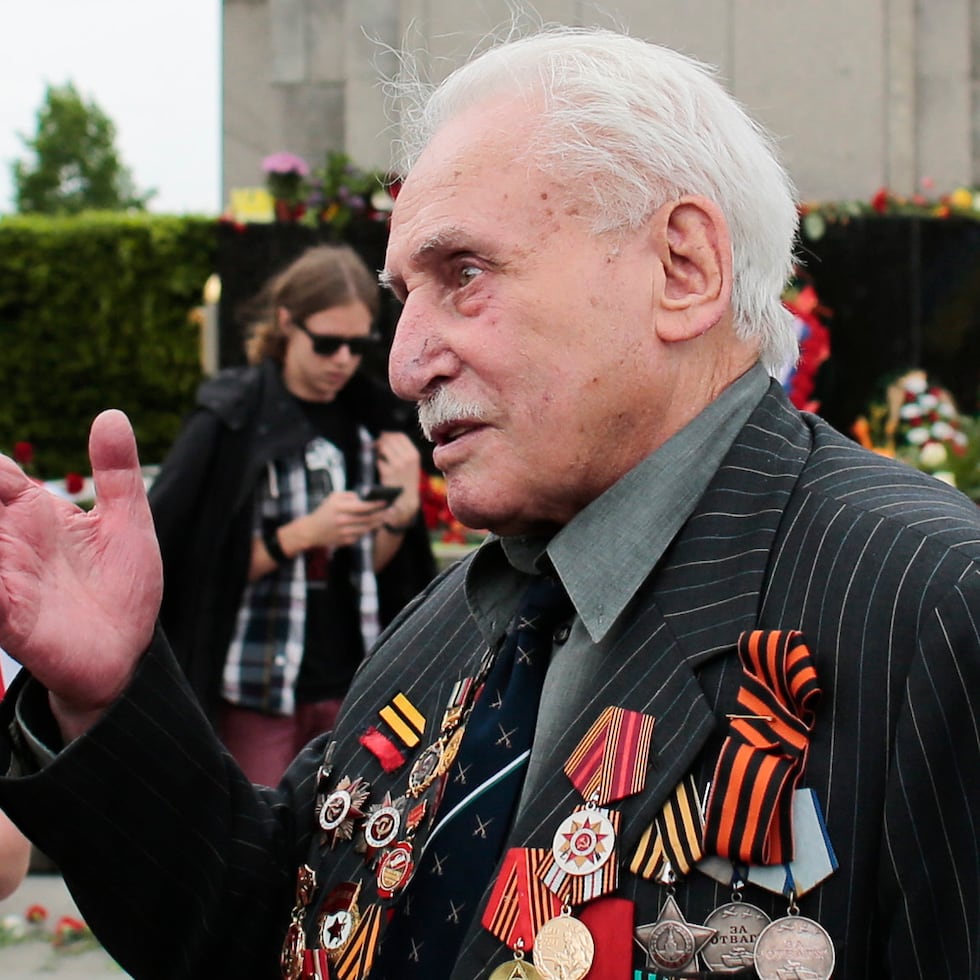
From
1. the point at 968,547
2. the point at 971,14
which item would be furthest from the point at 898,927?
the point at 971,14

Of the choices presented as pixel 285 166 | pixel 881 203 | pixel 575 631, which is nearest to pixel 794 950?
pixel 575 631

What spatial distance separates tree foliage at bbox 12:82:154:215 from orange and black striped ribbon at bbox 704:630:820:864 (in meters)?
50.4

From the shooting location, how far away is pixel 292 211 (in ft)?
24.9

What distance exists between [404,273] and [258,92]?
10.1 metres

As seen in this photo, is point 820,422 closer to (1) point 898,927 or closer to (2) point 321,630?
(1) point 898,927

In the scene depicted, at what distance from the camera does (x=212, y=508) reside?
4.23 m

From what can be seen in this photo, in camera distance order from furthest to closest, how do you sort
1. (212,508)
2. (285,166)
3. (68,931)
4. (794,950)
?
(285,166) < (68,931) < (212,508) < (794,950)

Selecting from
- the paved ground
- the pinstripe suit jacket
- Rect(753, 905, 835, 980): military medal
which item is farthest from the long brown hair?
Rect(753, 905, 835, 980): military medal

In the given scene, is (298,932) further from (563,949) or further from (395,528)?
(395,528)

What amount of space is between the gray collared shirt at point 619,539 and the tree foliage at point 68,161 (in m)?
50.1

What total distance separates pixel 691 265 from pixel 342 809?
0.79 meters

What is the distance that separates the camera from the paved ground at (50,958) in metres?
4.83

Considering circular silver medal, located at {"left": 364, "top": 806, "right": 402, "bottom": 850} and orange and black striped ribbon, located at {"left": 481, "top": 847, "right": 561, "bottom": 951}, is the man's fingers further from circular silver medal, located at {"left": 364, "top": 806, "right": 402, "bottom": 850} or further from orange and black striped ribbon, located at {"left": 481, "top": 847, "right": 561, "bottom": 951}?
orange and black striped ribbon, located at {"left": 481, "top": 847, "right": 561, "bottom": 951}

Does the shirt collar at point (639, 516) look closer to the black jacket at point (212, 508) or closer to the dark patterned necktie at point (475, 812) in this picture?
the dark patterned necktie at point (475, 812)
